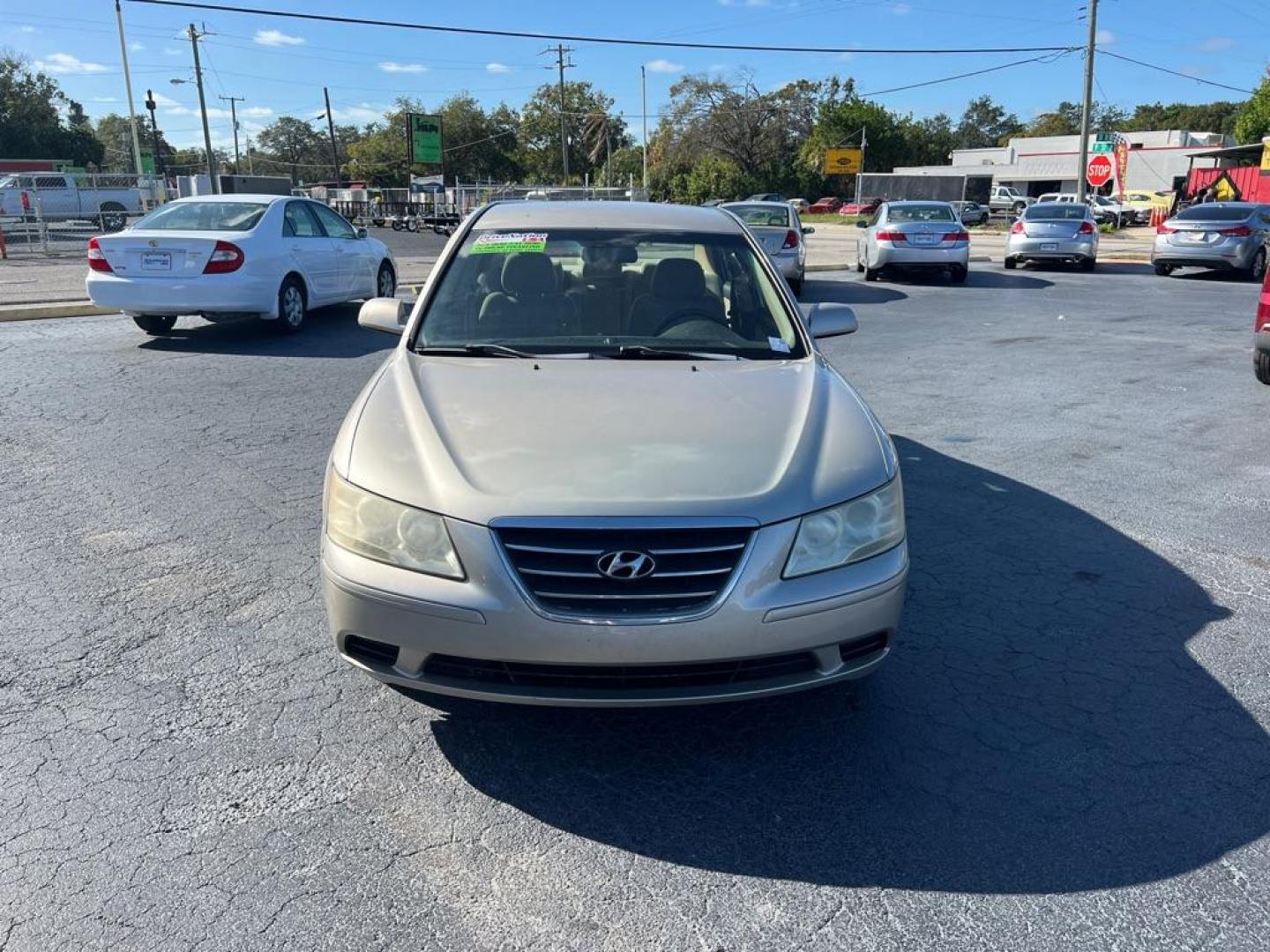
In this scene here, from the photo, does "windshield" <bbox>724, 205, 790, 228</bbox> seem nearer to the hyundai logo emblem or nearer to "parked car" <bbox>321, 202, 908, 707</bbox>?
"parked car" <bbox>321, 202, 908, 707</bbox>

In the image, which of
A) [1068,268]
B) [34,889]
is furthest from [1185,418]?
[1068,268]

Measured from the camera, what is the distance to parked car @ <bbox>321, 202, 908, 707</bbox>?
264 centimetres

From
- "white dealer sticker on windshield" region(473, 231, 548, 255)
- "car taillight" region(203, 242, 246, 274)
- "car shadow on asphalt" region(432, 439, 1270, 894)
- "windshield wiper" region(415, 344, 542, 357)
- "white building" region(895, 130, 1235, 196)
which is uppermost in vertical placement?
"white building" region(895, 130, 1235, 196)

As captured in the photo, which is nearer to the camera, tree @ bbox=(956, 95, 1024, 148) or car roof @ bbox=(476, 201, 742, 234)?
car roof @ bbox=(476, 201, 742, 234)

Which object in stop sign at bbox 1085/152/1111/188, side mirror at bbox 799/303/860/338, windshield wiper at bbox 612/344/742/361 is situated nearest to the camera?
windshield wiper at bbox 612/344/742/361

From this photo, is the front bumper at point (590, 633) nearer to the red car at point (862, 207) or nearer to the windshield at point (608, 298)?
the windshield at point (608, 298)

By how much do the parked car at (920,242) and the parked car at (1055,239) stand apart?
3622mm

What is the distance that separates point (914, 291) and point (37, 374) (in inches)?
511

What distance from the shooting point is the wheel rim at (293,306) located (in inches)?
422

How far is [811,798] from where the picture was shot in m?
2.84

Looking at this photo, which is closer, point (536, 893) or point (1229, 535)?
point (536, 893)

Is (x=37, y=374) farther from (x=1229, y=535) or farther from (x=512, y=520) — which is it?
(x=1229, y=535)

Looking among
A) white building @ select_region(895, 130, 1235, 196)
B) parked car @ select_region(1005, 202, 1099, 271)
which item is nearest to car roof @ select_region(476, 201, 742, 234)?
parked car @ select_region(1005, 202, 1099, 271)

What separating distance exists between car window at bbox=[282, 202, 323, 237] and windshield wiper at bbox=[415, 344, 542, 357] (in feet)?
25.1
